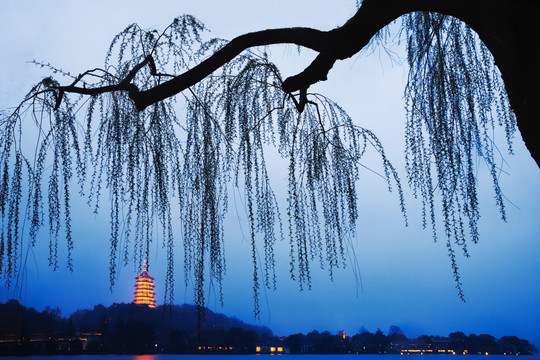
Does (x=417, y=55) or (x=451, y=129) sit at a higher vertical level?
(x=417, y=55)

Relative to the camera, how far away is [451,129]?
1.77 metres

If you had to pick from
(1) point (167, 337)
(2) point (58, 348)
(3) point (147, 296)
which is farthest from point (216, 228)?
(1) point (167, 337)

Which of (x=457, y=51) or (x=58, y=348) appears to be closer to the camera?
(x=457, y=51)

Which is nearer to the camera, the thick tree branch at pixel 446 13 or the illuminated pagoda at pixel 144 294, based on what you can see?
the thick tree branch at pixel 446 13

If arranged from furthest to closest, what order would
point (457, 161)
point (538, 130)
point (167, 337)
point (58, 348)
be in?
point (167, 337) < point (58, 348) < point (457, 161) < point (538, 130)

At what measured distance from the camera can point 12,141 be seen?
7.36 feet

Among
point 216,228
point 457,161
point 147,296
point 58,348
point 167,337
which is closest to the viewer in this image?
point 457,161

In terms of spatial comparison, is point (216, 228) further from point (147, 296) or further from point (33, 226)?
point (147, 296)

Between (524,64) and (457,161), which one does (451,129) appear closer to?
(457,161)

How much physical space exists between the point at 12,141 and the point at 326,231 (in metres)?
1.74

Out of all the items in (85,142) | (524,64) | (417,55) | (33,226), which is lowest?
(33,226)

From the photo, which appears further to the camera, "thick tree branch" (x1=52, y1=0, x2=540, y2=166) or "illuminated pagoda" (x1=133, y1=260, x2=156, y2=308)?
"illuminated pagoda" (x1=133, y1=260, x2=156, y2=308)

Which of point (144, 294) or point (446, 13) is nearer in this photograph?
point (446, 13)

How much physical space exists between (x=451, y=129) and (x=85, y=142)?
1.77 metres
